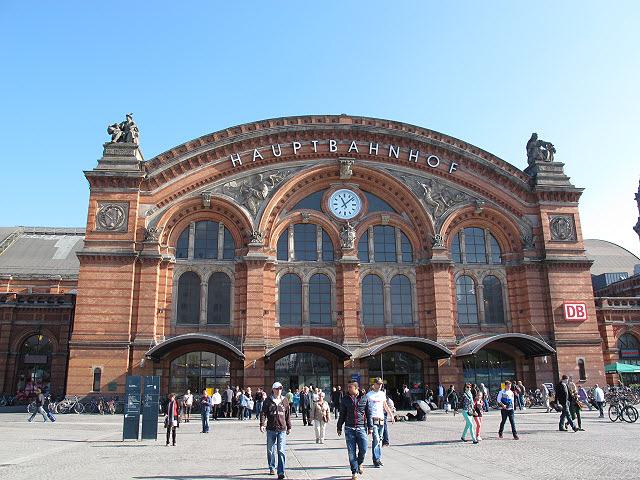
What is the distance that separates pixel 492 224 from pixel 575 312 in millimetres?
7728

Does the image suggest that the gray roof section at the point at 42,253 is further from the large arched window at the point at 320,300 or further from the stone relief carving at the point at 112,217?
the large arched window at the point at 320,300

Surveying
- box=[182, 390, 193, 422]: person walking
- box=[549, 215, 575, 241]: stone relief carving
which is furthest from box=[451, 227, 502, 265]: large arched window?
box=[182, 390, 193, 422]: person walking

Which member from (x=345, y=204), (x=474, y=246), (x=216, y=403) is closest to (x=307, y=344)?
(x=216, y=403)

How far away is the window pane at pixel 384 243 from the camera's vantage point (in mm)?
37000

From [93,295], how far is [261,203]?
37.6ft

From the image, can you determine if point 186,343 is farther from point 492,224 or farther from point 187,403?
point 492,224

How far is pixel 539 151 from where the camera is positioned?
3969 cm

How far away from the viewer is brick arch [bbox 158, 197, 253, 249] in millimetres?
35375

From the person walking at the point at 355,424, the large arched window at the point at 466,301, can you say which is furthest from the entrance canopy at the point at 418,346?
the person walking at the point at 355,424

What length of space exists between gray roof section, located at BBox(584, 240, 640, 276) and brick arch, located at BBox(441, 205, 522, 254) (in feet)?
90.3

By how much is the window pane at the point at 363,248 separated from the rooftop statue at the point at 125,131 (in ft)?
51.9

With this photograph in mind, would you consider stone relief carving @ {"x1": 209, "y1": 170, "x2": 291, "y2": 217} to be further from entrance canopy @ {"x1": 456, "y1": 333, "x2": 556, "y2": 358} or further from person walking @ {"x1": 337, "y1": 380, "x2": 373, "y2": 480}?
person walking @ {"x1": 337, "y1": 380, "x2": 373, "y2": 480}

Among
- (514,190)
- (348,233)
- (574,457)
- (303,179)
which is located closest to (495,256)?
(514,190)

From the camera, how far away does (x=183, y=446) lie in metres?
17.5
